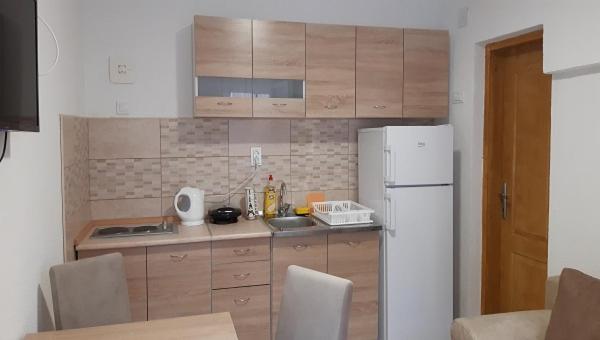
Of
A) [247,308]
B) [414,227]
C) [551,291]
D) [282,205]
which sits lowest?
[247,308]

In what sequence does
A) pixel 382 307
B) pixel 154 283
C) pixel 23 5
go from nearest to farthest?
pixel 23 5 < pixel 154 283 < pixel 382 307

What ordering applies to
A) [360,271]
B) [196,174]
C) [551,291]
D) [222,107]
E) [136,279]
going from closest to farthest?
[551,291] < [136,279] < [222,107] < [360,271] < [196,174]

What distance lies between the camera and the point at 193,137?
3.31 metres

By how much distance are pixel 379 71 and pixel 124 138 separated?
186 centimetres

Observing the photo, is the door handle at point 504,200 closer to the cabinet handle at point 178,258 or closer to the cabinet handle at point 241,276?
the cabinet handle at point 241,276

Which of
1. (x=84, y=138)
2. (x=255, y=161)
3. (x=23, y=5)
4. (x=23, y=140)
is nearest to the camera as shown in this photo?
(x=23, y=5)

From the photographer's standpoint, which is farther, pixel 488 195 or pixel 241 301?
pixel 488 195

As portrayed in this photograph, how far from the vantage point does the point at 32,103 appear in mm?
1649

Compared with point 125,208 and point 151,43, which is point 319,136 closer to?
point 151,43

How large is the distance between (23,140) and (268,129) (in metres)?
1.87

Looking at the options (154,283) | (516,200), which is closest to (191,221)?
(154,283)

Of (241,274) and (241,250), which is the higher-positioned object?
(241,250)

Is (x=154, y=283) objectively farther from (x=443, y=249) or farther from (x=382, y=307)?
(x=443, y=249)

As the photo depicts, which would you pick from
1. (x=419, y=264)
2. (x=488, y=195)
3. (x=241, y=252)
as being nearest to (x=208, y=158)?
(x=241, y=252)
